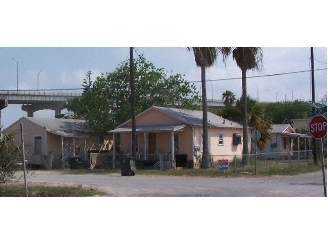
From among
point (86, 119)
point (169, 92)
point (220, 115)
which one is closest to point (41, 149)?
point (86, 119)

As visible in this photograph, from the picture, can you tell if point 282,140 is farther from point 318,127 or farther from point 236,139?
point 318,127

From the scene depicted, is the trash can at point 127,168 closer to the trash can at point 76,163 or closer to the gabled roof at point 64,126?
the trash can at point 76,163

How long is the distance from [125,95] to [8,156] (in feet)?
58.9

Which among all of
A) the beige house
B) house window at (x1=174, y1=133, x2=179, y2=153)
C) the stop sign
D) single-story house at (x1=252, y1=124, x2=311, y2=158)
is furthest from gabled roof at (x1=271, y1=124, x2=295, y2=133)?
the stop sign

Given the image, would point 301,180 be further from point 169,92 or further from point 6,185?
point 169,92

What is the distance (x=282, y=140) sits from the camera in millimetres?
33562

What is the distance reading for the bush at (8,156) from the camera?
16516 mm

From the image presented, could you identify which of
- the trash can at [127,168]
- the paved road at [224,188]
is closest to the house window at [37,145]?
the trash can at [127,168]

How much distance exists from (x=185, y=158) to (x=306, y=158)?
23.2 ft

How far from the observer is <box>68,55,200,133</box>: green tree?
33.9 meters

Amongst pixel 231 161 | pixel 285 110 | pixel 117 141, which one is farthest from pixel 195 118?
pixel 285 110

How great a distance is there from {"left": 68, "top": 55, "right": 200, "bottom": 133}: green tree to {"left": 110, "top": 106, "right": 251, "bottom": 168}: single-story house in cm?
109

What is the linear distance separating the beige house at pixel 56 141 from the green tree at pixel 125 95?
1694mm

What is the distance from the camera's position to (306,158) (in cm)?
3175
